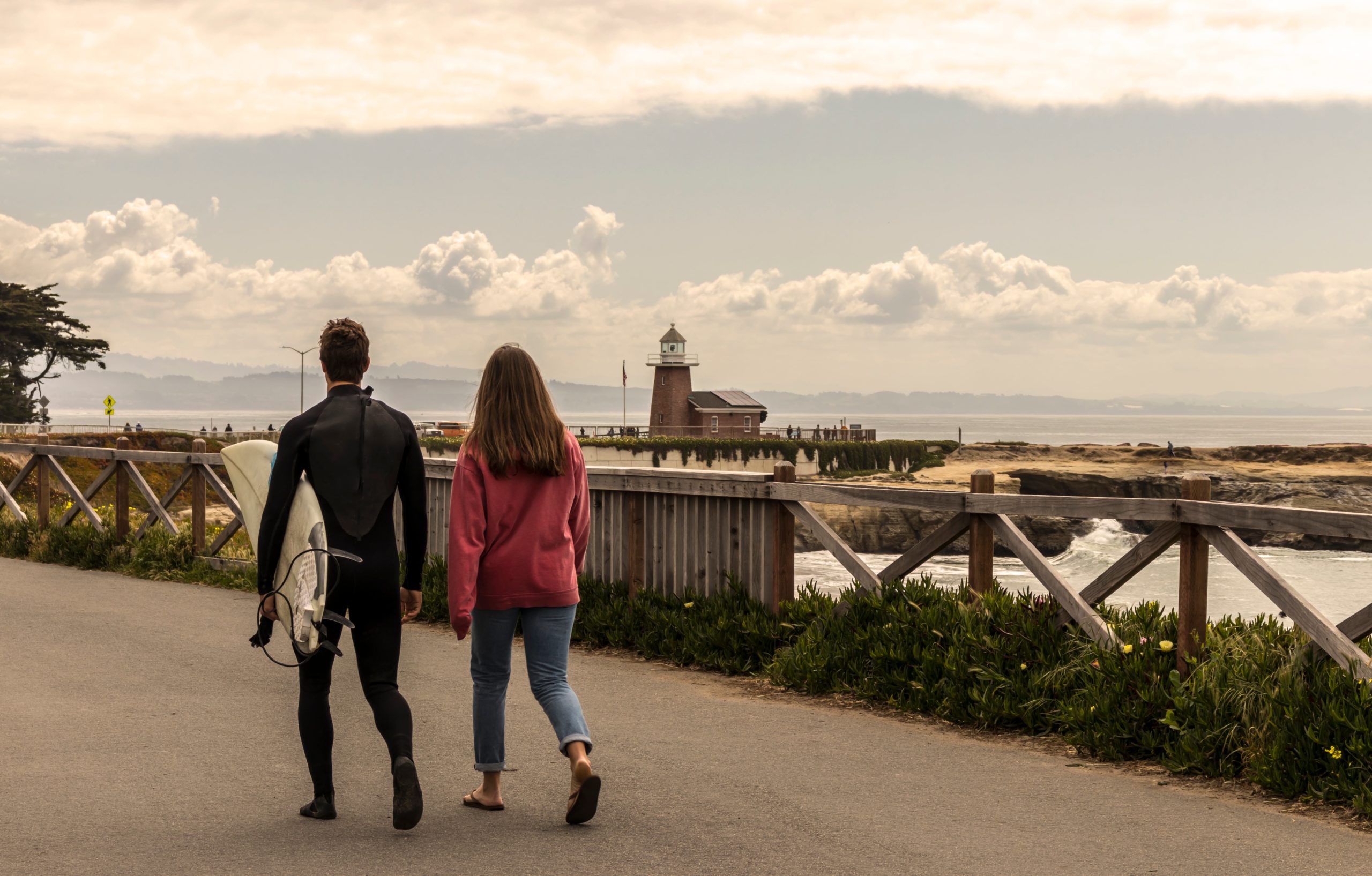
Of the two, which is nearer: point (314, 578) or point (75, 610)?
point (314, 578)

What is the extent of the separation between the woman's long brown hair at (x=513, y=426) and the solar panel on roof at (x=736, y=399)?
347 feet

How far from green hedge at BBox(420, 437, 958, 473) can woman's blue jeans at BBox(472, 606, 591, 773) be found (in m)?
88.1

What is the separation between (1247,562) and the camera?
233 inches

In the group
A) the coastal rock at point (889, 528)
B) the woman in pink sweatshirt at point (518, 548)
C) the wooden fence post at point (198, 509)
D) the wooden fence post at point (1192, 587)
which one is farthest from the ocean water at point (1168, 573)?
the woman in pink sweatshirt at point (518, 548)

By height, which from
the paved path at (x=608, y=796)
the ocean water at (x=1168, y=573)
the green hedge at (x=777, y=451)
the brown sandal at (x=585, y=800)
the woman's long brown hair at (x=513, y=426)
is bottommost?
the ocean water at (x=1168, y=573)

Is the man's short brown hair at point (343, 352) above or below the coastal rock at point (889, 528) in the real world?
above

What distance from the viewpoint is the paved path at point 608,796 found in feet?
14.9

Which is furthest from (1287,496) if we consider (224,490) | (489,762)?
(489,762)

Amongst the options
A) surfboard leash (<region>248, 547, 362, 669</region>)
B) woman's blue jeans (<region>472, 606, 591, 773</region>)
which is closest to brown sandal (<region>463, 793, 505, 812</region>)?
woman's blue jeans (<region>472, 606, 591, 773</region>)

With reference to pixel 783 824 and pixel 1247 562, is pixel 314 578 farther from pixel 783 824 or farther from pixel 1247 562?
pixel 1247 562

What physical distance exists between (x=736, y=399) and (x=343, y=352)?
107692 mm

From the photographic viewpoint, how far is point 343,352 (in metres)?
4.89

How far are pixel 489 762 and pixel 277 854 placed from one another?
2.92 ft

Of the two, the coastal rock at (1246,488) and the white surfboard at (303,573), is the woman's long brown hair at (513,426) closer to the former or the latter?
the white surfboard at (303,573)
